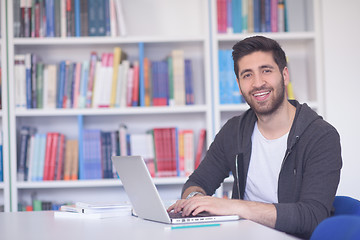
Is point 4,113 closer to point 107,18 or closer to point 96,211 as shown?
point 107,18

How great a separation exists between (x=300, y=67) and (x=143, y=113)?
3.86ft

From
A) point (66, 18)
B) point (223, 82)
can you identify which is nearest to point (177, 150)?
point (223, 82)

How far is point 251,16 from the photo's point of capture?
349 cm

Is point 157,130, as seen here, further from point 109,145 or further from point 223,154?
point 223,154

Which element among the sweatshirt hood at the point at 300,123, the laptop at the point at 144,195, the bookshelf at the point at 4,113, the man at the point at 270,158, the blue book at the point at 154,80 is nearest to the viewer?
the laptop at the point at 144,195

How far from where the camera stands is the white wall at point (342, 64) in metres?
3.42

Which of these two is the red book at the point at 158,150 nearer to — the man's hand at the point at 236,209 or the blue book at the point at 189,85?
the blue book at the point at 189,85

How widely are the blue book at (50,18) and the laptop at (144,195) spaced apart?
6.20ft

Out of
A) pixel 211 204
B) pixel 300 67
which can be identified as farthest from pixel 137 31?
pixel 211 204

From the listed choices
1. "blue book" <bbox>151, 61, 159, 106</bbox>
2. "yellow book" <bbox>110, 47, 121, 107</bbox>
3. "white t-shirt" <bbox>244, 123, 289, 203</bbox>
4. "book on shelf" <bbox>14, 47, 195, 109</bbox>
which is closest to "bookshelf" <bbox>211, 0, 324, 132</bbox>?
"book on shelf" <bbox>14, 47, 195, 109</bbox>

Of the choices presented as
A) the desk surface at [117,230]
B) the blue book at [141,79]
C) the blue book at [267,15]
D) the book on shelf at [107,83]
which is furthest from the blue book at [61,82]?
the desk surface at [117,230]

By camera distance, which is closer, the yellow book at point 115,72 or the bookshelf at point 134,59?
the yellow book at point 115,72

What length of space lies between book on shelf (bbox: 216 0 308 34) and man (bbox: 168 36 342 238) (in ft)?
4.12

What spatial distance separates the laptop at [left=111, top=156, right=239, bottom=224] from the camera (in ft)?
5.20
